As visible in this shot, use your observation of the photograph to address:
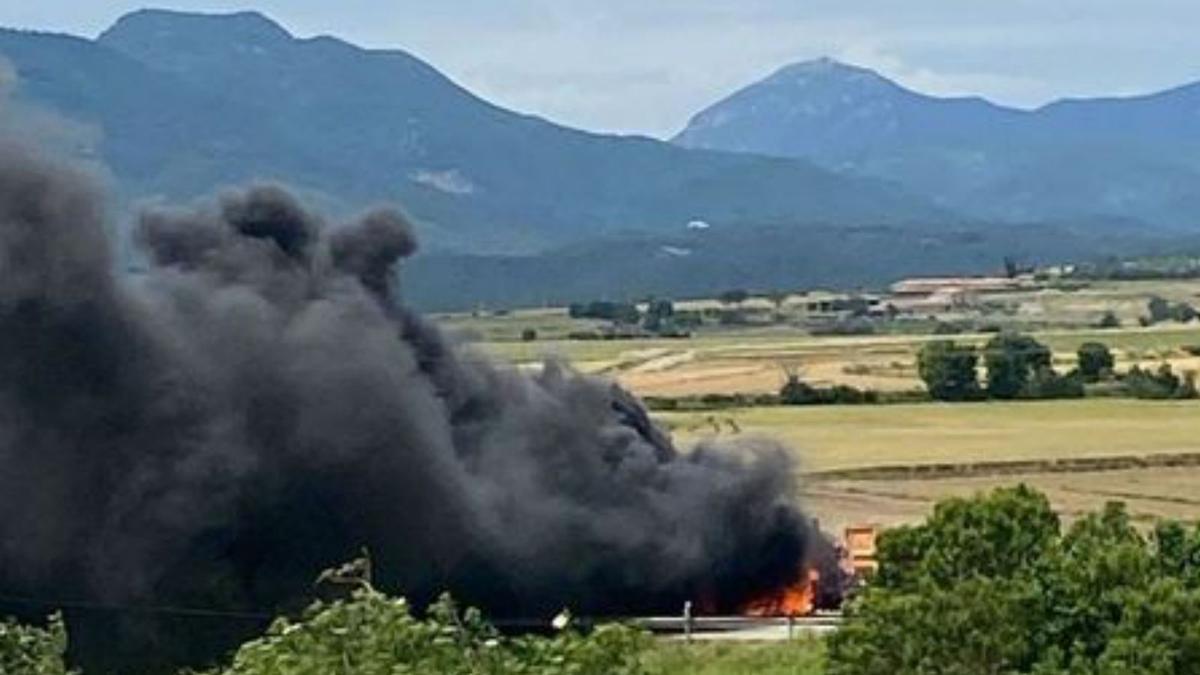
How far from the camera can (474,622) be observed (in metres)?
15.6

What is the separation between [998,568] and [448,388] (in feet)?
67.0

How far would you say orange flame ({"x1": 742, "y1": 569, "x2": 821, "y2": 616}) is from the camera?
42.2 meters

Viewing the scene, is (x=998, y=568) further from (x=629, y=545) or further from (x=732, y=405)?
(x=732, y=405)

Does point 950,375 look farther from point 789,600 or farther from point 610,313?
point 610,313

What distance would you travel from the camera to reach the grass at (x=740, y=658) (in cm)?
3206

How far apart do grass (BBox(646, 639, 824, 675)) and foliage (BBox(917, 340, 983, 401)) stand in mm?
52137

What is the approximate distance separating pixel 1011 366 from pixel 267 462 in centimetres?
5285

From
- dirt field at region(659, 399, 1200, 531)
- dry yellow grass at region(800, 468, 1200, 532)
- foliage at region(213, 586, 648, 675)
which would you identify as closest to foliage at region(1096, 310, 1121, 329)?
dirt field at region(659, 399, 1200, 531)

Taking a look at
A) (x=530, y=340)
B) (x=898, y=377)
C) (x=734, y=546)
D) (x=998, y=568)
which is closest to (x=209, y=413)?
(x=734, y=546)

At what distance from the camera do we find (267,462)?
3903 cm

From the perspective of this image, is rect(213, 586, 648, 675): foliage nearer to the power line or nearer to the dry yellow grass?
the power line

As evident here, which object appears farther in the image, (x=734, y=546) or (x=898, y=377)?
(x=898, y=377)

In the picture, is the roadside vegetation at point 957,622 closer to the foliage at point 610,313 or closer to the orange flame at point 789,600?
the orange flame at point 789,600

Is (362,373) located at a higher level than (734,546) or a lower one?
higher
